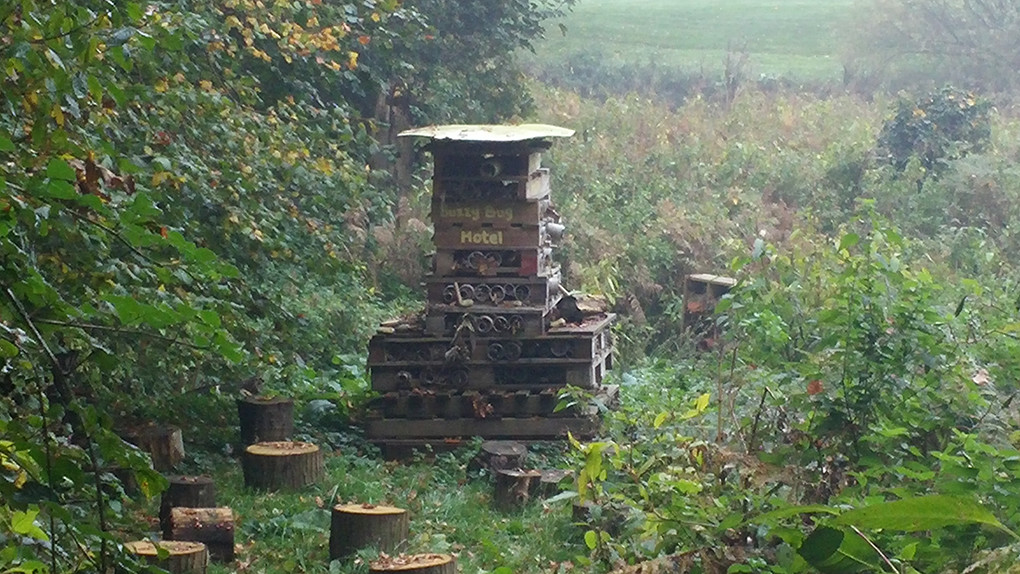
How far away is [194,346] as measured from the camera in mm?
3062

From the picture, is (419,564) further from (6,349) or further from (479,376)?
(479,376)

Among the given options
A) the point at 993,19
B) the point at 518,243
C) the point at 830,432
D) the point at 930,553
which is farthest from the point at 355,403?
the point at 993,19

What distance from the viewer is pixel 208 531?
684 centimetres

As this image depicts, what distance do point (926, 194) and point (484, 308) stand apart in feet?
37.1

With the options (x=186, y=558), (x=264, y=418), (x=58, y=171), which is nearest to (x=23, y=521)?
(x=58, y=171)

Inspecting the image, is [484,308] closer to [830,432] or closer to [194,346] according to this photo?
[830,432]

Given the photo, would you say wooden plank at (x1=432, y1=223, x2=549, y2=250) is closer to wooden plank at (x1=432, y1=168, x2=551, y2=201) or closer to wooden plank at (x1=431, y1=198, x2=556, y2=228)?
wooden plank at (x1=431, y1=198, x2=556, y2=228)

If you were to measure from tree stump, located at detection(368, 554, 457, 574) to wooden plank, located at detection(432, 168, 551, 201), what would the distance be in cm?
405

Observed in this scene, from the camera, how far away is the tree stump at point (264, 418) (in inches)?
375

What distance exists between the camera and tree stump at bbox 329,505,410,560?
690 centimetres

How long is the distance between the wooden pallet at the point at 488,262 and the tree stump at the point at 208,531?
11.3ft

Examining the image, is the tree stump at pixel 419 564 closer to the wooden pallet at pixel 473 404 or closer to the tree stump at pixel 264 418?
the tree stump at pixel 264 418

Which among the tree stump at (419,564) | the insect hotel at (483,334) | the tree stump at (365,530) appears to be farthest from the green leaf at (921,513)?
the insect hotel at (483,334)

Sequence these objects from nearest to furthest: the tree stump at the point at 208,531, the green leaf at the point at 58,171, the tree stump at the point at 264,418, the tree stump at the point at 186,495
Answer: the green leaf at the point at 58,171, the tree stump at the point at 208,531, the tree stump at the point at 186,495, the tree stump at the point at 264,418
